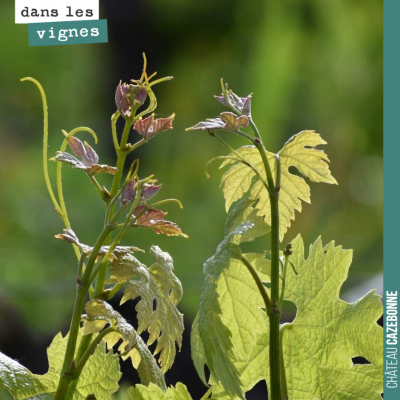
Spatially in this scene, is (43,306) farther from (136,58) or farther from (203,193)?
(136,58)

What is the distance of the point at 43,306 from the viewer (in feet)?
8.63

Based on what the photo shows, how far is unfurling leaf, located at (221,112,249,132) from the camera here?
0.36 metres

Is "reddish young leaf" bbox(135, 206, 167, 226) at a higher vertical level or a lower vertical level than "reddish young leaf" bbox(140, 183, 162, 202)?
lower

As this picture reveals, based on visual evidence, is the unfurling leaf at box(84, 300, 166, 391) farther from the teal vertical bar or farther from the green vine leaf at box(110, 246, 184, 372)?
the teal vertical bar

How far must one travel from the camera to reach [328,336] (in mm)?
413

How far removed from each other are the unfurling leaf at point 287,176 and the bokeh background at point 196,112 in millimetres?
2085

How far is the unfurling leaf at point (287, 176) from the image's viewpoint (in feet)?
1.32

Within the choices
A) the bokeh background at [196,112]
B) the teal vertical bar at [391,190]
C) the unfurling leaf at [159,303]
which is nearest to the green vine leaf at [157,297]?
the unfurling leaf at [159,303]

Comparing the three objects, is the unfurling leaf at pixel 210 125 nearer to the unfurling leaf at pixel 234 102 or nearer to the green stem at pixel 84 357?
the unfurling leaf at pixel 234 102

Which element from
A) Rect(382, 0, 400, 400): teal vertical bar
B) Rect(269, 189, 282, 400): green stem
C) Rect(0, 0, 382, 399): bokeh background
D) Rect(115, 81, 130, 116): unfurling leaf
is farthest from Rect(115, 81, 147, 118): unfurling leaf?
Rect(0, 0, 382, 399): bokeh background

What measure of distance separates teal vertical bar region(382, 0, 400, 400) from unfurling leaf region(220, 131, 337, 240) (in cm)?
11

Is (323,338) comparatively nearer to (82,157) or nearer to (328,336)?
(328,336)

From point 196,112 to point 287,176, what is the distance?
2559 millimetres

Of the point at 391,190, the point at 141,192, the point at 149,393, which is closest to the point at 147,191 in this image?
the point at 141,192
